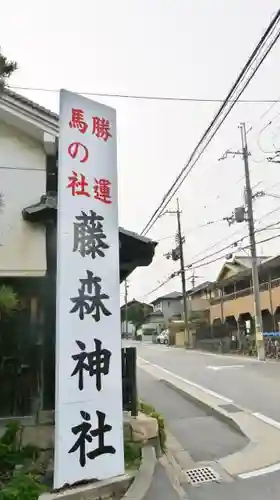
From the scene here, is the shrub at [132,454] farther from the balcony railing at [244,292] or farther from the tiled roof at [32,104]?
the balcony railing at [244,292]

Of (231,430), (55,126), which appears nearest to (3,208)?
(55,126)

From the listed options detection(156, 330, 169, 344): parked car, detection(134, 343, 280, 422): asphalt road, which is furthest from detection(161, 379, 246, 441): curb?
detection(156, 330, 169, 344): parked car

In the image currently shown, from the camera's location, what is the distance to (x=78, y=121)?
5.61m

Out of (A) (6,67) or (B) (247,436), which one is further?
(B) (247,436)

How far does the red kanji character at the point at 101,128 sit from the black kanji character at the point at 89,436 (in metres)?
3.24

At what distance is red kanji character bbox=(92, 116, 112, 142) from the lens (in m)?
5.73

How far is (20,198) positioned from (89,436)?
376cm

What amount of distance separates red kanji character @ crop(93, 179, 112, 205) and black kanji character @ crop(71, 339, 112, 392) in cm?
167

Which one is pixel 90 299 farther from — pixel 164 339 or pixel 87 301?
pixel 164 339

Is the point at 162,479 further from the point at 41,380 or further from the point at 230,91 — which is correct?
the point at 230,91

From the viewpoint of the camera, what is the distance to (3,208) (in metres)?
6.84

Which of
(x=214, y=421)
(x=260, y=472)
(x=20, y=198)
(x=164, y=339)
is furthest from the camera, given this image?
(x=164, y=339)

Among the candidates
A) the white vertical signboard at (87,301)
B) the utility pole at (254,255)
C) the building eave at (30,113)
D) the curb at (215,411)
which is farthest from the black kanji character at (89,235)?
the utility pole at (254,255)

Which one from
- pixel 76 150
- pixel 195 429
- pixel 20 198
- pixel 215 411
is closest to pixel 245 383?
pixel 215 411
